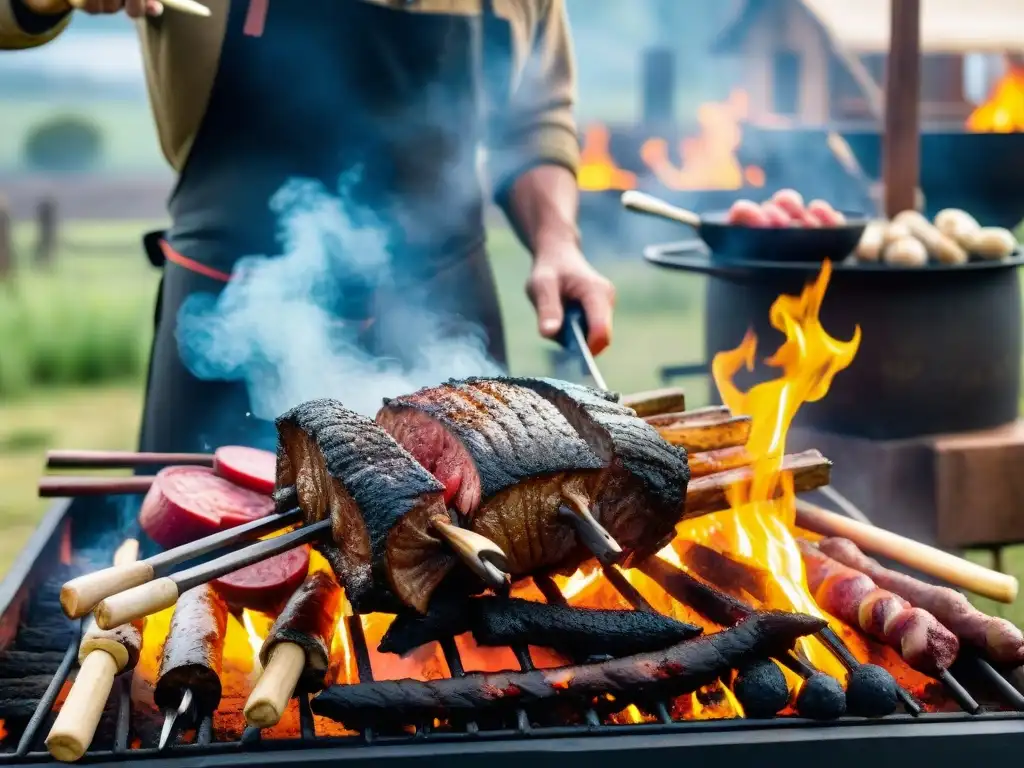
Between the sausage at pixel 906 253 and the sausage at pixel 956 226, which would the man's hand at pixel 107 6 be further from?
the sausage at pixel 956 226

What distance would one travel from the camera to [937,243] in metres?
4.26

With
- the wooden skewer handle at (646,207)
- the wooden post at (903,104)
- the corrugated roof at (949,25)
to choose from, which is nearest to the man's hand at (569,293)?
the wooden skewer handle at (646,207)

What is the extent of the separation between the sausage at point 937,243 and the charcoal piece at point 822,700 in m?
2.69

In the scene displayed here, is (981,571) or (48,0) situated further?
(48,0)

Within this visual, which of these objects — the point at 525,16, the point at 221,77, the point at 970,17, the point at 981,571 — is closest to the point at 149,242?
the point at 221,77

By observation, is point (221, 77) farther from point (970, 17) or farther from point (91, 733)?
point (970, 17)

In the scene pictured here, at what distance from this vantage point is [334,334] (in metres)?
3.70

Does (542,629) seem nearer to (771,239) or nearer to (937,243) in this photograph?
(771,239)

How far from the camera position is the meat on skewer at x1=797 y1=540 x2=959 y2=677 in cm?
221

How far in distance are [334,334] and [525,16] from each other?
142 centimetres

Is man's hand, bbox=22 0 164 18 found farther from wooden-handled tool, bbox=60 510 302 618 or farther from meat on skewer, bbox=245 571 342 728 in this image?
meat on skewer, bbox=245 571 342 728

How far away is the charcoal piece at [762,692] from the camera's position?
78.3 inches

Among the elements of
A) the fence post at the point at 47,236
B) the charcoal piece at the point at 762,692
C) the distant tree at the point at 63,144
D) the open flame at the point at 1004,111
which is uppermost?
the distant tree at the point at 63,144

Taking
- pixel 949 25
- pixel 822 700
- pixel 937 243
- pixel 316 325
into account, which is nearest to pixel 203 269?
pixel 316 325
